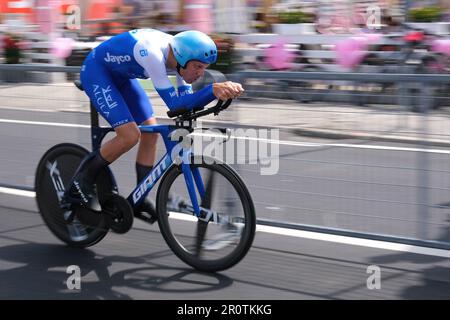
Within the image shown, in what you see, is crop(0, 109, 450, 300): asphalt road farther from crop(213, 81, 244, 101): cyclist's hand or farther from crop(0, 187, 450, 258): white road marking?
crop(213, 81, 244, 101): cyclist's hand

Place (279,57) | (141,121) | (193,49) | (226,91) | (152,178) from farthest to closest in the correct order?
1. (279,57)
2. (141,121)
3. (152,178)
4. (193,49)
5. (226,91)

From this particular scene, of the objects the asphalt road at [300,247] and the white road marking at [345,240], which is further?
the white road marking at [345,240]

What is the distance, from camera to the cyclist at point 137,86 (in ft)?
17.0

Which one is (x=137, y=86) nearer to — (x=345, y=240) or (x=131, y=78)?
(x=131, y=78)

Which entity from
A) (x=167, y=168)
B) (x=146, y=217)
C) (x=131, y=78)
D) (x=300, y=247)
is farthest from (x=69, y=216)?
(x=300, y=247)

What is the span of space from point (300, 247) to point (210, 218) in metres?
0.91

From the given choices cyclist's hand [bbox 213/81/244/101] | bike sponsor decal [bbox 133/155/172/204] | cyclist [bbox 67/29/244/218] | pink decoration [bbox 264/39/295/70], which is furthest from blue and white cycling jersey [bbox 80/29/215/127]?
pink decoration [bbox 264/39/295/70]

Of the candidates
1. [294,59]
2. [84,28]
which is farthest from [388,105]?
[84,28]

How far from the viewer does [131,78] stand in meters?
5.71

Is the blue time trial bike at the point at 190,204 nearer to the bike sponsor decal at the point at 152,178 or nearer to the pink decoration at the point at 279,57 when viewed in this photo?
the bike sponsor decal at the point at 152,178

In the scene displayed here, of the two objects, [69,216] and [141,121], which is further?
[69,216]

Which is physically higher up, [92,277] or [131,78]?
[131,78]

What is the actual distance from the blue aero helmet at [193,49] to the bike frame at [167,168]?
48cm

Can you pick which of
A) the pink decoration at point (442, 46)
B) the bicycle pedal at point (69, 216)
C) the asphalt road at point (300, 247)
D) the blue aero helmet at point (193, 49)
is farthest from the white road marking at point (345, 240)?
the pink decoration at point (442, 46)
